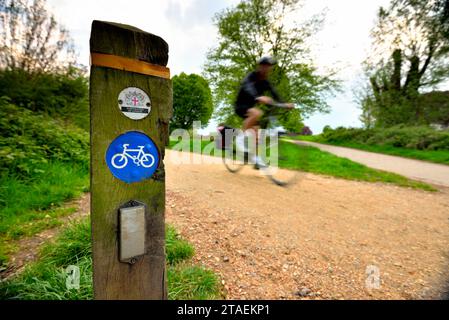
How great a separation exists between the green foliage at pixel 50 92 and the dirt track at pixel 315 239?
5537mm

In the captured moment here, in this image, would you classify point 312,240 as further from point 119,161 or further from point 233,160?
point 233,160

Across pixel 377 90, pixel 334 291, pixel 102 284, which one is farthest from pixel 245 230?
pixel 377 90

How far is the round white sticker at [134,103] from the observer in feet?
3.36

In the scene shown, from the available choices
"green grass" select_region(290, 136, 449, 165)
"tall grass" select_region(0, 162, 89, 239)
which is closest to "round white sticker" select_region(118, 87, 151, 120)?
"tall grass" select_region(0, 162, 89, 239)

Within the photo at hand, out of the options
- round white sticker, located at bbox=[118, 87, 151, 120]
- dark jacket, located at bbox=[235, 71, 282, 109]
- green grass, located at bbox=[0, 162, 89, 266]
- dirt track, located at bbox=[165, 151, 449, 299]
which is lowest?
dirt track, located at bbox=[165, 151, 449, 299]

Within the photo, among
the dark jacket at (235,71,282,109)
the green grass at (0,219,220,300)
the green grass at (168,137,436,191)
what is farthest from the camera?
the green grass at (168,137,436,191)

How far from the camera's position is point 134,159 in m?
1.07

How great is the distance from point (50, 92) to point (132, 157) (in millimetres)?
8518

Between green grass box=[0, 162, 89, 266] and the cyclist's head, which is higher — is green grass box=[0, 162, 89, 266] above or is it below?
below

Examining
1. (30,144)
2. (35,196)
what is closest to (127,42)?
(35,196)

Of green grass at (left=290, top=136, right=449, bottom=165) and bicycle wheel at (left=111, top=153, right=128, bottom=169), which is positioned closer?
bicycle wheel at (left=111, top=153, right=128, bottom=169)

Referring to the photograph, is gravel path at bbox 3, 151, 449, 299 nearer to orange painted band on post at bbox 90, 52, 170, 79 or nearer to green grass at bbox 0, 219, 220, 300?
green grass at bbox 0, 219, 220, 300

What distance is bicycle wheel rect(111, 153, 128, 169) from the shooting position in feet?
3.36
